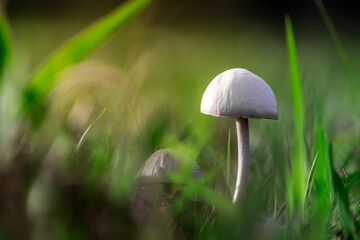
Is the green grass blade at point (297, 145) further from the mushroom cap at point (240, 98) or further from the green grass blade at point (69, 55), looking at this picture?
the green grass blade at point (69, 55)

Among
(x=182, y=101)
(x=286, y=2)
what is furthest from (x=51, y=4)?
(x=182, y=101)

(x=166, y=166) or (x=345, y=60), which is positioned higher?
(x=345, y=60)

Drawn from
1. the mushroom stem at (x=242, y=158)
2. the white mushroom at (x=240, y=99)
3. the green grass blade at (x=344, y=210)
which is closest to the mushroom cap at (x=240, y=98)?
the white mushroom at (x=240, y=99)

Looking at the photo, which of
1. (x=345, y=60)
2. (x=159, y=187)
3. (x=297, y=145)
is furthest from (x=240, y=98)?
(x=345, y=60)

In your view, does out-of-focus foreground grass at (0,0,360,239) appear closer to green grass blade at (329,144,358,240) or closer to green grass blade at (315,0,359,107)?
green grass blade at (329,144,358,240)

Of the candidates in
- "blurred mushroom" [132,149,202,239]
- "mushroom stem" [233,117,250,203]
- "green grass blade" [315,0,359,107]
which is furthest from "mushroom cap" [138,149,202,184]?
"green grass blade" [315,0,359,107]

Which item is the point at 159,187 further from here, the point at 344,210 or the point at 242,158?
the point at 344,210
